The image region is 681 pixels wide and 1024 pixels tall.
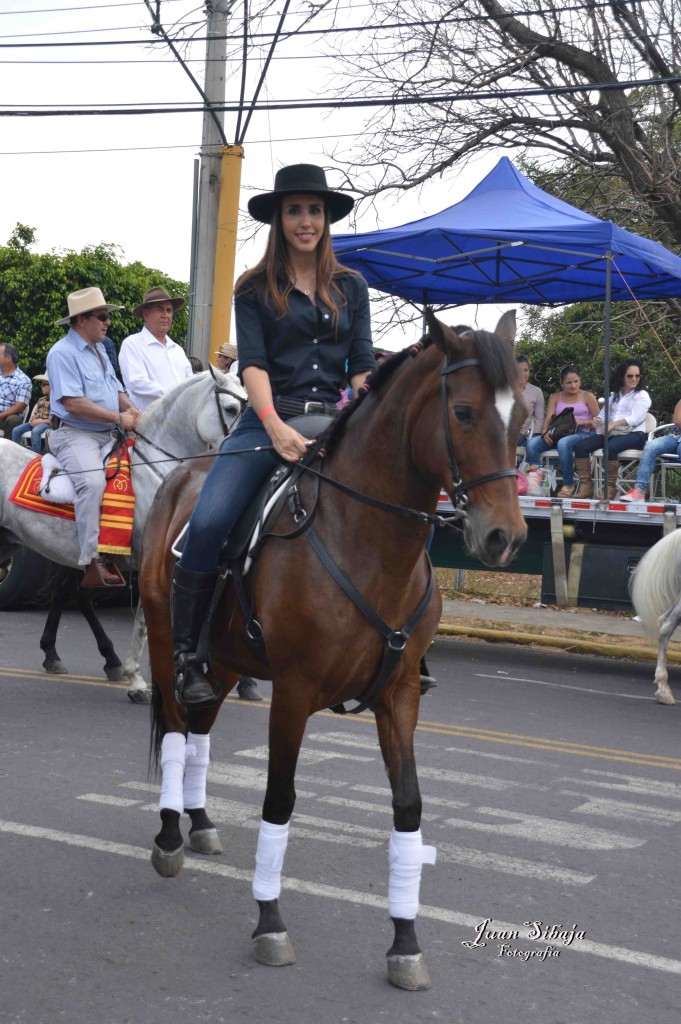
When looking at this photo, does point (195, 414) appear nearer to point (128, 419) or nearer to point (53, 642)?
point (128, 419)

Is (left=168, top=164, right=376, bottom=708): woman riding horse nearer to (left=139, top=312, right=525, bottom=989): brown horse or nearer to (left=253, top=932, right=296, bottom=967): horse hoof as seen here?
(left=139, top=312, right=525, bottom=989): brown horse

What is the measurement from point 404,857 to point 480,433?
1501 millimetres

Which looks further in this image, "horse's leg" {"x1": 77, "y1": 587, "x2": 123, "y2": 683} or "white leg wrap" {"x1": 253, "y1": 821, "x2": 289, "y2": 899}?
"horse's leg" {"x1": 77, "y1": 587, "x2": 123, "y2": 683}

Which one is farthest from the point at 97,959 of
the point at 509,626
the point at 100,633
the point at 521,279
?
the point at 521,279

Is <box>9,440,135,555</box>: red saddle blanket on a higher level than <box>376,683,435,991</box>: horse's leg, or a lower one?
higher

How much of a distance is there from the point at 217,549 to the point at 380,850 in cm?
173

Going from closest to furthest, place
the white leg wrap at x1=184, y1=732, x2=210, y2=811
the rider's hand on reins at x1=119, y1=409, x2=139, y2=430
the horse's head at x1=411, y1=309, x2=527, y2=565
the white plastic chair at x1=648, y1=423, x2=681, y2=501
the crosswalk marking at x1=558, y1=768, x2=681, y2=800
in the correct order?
1. the horse's head at x1=411, y1=309, x2=527, y2=565
2. the white leg wrap at x1=184, y1=732, x2=210, y2=811
3. the crosswalk marking at x1=558, y1=768, x2=681, y2=800
4. the rider's hand on reins at x1=119, y1=409, x2=139, y2=430
5. the white plastic chair at x1=648, y1=423, x2=681, y2=501

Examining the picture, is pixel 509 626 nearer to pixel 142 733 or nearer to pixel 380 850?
pixel 142 733

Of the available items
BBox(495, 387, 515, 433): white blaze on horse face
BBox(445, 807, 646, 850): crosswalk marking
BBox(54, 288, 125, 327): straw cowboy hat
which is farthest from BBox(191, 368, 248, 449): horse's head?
BBox(495, 387, 515, 433): white blaze on horse face

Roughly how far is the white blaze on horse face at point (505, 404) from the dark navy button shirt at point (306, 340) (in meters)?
1.10

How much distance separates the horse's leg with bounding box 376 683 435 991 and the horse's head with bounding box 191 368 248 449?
461 centimetres

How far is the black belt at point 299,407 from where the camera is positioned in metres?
4.42

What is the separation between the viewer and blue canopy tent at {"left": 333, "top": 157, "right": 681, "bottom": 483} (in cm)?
1191

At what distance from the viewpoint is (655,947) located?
13.8 ft
